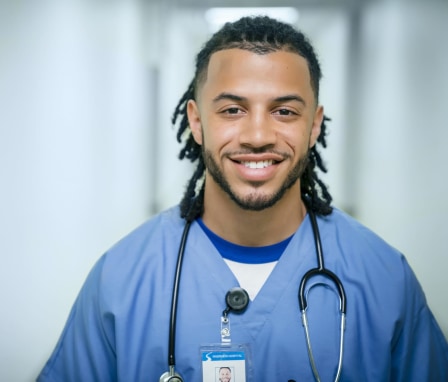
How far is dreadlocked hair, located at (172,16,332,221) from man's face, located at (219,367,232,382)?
1.04 feet

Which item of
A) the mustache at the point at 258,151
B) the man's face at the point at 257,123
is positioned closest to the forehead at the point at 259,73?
the man's face at the point at 257,123

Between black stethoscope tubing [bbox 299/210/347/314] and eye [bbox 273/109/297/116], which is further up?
eye [bbox 273/109/297/116]

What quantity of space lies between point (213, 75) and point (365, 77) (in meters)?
0.78

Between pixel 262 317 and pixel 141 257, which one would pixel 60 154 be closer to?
pixel 141 257

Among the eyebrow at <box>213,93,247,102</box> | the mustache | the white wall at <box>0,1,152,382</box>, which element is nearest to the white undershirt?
the mustache

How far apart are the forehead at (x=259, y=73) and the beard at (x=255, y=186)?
0.14 m

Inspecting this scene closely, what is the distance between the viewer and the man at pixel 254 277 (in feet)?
2.77

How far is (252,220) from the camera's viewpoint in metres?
0.93

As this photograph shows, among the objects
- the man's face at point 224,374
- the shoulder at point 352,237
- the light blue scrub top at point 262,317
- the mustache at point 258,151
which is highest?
the mustache at point 258,151

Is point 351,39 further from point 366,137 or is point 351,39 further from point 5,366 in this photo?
point 5,366

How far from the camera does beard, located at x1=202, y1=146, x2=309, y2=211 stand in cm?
87

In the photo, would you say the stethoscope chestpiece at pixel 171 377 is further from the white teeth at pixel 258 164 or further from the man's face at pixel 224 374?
the white teeth at pixel 258 164

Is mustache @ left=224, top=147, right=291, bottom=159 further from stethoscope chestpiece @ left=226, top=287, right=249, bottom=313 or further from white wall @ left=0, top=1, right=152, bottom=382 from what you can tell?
white wall @ left=0, top=1, right=152, bottom=382

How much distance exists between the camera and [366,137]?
1498 mm
